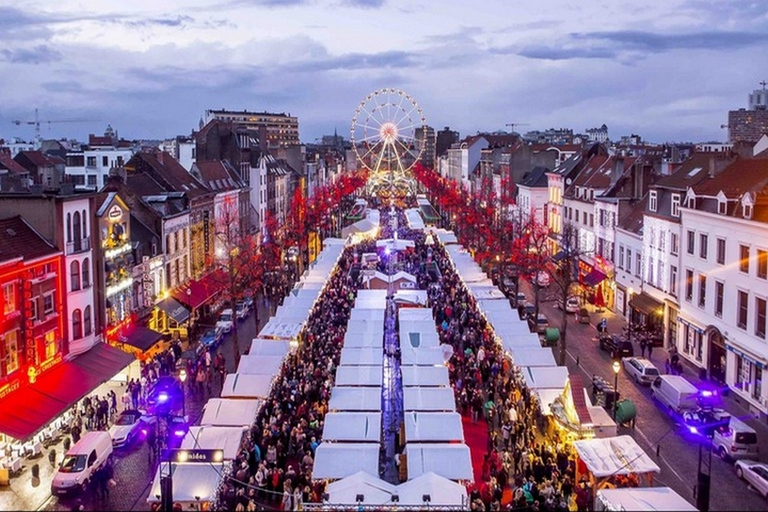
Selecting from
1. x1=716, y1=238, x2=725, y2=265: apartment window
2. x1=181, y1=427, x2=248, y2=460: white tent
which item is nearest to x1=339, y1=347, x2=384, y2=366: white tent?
x1=181, y1=427, x2=248, y2=460: white tent

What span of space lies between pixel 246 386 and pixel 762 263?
22.0 m

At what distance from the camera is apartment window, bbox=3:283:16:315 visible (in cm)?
3216

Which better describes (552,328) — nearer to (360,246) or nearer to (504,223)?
(504,223)

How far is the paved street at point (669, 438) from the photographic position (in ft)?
85.9

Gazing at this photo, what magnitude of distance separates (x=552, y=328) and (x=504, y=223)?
34.7 meters

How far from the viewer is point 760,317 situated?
119 ft

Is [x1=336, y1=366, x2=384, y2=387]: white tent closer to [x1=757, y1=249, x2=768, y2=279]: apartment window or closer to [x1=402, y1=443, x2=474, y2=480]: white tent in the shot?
[x1=402, y1=443, x2=474, y2=480]: white tent

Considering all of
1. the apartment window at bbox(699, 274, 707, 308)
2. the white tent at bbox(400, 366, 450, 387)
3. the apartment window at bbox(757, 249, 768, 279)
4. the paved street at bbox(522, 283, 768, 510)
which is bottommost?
the paved street at bbox(522, 283, 768, 510)

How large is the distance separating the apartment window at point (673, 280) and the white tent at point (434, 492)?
93.1ft

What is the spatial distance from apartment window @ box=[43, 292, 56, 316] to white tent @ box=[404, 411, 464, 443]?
53.9ft

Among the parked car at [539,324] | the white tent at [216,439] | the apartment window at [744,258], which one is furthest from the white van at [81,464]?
the parked car at [539,324]

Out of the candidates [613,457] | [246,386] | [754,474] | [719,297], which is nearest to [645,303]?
[719,297]

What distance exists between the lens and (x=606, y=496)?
2145 cm

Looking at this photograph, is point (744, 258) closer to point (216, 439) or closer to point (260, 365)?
point (260, 365)
